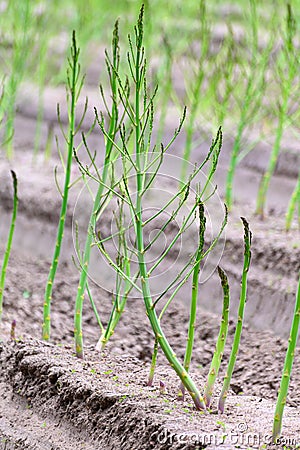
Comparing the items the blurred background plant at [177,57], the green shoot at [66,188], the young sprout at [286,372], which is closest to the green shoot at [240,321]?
the young sprout at [286,372]

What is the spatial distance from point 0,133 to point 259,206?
315 centimetres

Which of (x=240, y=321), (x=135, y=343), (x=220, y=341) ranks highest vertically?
(x=240, y=321)

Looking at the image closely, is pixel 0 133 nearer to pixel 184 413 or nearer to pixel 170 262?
pixel 170 262

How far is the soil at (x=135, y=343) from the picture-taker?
284 cm

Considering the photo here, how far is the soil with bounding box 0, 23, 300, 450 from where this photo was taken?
2.84 m

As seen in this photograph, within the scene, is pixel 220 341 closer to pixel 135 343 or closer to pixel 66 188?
pixel 66 188

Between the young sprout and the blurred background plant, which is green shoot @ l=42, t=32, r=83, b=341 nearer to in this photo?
the young sprout

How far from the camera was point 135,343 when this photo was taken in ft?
14.7

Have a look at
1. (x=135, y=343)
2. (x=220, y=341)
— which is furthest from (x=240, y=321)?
(x=135, y=343)

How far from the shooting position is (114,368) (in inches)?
133

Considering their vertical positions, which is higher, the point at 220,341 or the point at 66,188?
the point at 66,188

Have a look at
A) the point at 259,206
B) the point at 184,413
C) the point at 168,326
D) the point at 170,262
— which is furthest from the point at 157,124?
the point at 184,413

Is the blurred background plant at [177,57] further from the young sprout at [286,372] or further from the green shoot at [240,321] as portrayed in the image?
the young sprout at [286,372]

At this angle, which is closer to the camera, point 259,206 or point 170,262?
point 170,262
